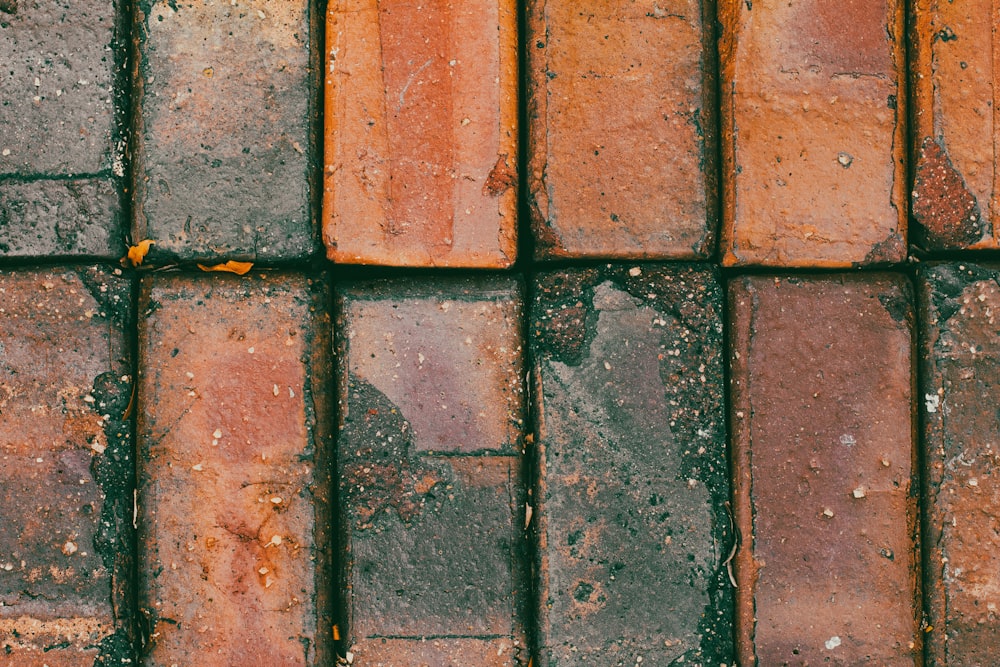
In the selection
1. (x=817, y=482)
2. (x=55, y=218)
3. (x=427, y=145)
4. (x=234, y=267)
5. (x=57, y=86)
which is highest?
(x=57, y=86)

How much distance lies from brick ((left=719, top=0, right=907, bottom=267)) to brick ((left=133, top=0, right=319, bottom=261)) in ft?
3.16

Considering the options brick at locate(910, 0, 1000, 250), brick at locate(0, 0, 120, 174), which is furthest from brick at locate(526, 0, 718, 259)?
brick at locate(0, 0, 120, 174)

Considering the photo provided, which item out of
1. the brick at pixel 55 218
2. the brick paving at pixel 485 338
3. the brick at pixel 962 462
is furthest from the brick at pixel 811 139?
the brick at pixel 55 218

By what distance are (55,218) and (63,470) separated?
1.82ft

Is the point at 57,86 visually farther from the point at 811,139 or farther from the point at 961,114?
the point at 961,114

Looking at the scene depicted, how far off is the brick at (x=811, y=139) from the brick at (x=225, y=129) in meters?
0.96

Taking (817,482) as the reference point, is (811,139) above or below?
above

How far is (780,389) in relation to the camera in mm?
1611

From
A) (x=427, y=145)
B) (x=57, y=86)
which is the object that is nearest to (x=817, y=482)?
(x=427, y=145)

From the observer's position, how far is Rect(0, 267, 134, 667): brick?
62.0 inches

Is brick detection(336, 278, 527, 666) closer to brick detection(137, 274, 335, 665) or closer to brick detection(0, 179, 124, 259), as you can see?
brick detection(137, 274, 335, 665)

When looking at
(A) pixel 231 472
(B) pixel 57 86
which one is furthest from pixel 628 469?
(B) pixel 57 86

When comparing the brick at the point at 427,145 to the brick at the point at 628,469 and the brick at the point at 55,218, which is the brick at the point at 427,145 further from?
the brick at the point at 55,218

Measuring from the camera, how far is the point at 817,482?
1607mm
